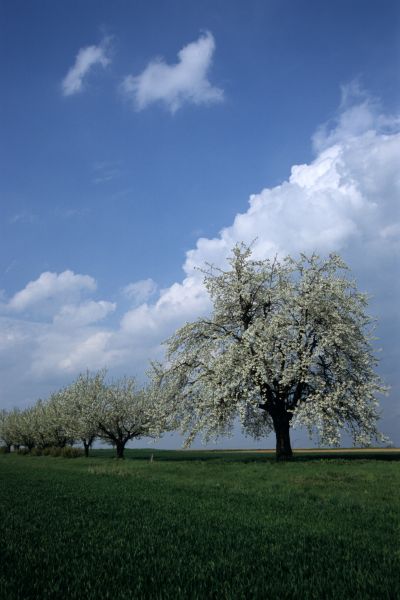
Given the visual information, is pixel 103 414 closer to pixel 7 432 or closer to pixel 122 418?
pixel 122 418

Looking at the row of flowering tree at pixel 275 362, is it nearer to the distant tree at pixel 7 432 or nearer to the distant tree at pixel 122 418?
the distant tree at pixel 122 418

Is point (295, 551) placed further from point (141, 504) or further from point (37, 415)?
point (37, 415)

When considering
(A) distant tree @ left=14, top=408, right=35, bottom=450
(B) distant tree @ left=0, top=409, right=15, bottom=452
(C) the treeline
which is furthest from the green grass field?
(B) distant tree @ left=0, top=409, right=15, bottom=452

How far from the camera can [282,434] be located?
39.7 metres

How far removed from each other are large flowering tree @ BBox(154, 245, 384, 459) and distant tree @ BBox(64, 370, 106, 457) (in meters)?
24.9

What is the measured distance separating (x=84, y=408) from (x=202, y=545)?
5988cm

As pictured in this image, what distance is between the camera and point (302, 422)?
35688 mm

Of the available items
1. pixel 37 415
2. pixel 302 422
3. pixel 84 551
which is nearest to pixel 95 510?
pixel 84 551

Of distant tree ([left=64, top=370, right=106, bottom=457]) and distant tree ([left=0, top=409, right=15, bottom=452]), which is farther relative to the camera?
distant tree ([left=0, top=409, right=15, bottom=452])

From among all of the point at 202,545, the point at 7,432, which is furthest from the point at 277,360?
the point at 7,432

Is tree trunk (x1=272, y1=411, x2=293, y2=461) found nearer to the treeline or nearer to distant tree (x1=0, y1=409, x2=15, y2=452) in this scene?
the treeline

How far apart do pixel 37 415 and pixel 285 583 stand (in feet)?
343

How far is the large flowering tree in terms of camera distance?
36.9m

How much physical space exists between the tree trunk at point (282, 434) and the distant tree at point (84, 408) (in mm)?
31600
